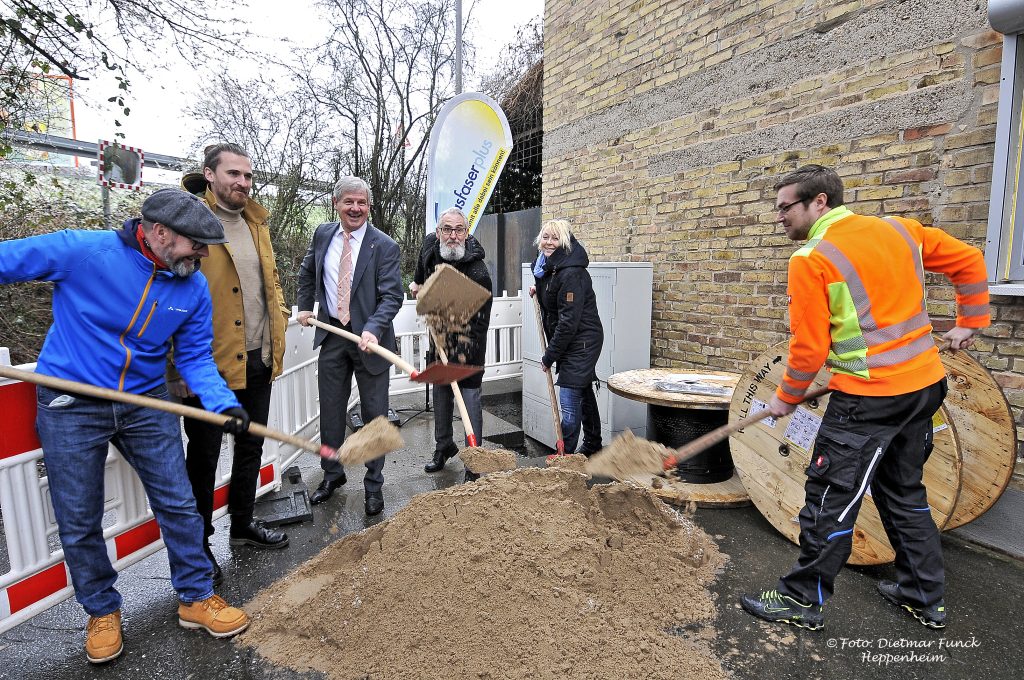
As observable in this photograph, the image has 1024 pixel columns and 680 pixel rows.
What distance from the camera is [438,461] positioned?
185 inches

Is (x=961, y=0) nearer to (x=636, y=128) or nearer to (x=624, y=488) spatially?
(x=636, y=128)

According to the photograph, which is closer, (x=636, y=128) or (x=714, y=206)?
(x=714, y=206)

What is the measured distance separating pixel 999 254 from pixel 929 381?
1306mm

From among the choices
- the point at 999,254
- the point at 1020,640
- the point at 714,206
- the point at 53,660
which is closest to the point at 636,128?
the point at 714,206

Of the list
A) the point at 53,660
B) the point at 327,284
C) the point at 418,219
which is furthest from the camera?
the point at 418,219

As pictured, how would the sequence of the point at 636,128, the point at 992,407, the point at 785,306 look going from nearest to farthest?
the point at 992,407 < the point at 785,306 < the point at 636,128

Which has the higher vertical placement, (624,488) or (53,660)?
(624,488)

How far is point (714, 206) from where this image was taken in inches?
191

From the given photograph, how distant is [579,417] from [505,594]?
2295 mm

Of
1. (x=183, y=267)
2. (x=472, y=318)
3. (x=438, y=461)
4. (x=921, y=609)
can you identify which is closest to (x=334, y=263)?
(x=472, y=318)

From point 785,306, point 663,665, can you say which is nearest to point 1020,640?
point 663,665

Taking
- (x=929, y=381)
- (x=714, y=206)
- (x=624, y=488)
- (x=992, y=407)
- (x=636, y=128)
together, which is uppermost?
(x=636, y=128)

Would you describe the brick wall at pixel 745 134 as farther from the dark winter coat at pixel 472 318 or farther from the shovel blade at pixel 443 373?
the shovel blade at pixel 443 373

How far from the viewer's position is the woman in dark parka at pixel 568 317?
4320 mm
